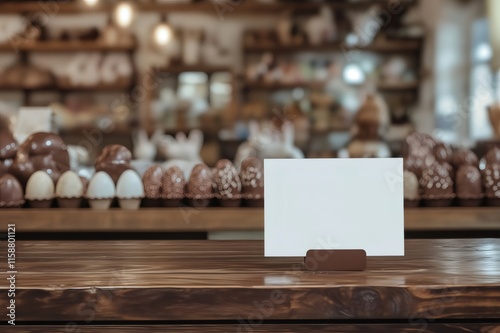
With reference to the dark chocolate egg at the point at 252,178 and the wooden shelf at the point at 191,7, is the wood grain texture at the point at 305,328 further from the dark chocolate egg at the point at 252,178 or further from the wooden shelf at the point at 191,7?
the wooden shelf at the point at 191,7

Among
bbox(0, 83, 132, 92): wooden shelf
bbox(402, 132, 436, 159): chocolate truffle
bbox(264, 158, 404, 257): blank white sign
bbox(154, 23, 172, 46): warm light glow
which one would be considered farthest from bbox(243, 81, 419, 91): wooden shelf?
bbox(264, 158, 404, 257): blank white sign

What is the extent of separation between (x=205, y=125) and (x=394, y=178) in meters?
4.05

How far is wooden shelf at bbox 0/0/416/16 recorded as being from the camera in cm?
498

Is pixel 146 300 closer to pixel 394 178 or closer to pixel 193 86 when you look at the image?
pixel 394 178

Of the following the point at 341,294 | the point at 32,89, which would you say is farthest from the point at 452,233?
the point at 32,89

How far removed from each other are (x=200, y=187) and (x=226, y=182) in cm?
7

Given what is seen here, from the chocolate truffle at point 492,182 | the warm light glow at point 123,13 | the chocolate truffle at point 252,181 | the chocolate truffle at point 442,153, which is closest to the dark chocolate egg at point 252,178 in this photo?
the chocolate truffle at point 252,181

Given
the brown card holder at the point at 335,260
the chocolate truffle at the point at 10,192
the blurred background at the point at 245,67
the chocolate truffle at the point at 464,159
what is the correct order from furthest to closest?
the blurred background at the point at 245,67 → the chocolate truffle at the point at 464,159 → the chocolate truffle at the point at 10,192 → the brown card holder at the point at 335,260

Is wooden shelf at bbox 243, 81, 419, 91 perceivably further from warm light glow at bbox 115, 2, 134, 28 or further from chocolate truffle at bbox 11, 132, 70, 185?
chocolate truffle at bbox 11, 132, 70, 185

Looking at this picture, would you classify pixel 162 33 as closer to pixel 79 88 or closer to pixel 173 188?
pixel 79 88

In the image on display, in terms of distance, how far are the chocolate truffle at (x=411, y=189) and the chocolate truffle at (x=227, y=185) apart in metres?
0.45

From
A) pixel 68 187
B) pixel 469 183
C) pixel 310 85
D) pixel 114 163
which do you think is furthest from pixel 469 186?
pixel 310 85

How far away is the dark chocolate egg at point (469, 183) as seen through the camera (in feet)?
5.26

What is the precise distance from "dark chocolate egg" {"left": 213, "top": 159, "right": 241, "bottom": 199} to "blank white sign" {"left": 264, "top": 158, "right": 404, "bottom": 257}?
0.69 metres
